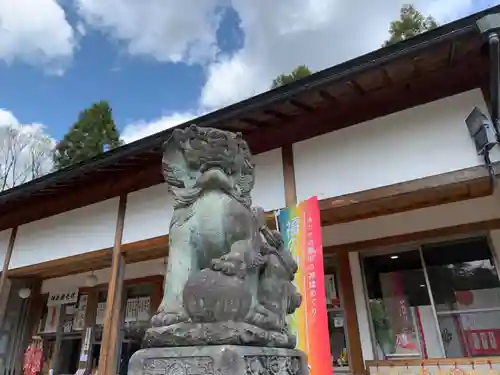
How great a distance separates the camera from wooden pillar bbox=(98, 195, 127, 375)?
5277mm

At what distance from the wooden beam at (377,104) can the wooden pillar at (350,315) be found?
2206mm

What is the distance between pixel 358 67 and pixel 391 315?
374 centimetres

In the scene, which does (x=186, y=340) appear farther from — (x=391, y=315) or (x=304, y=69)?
(x=304, y=69)

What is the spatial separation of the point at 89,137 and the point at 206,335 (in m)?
17.0

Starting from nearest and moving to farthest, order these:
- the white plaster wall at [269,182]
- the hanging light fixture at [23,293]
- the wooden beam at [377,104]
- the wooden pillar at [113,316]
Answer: the wooden beam at [377,104]
the white plaster wall at [269,182]
the wooden pillar at [113,316]
the hanging light fixture at [23,293]

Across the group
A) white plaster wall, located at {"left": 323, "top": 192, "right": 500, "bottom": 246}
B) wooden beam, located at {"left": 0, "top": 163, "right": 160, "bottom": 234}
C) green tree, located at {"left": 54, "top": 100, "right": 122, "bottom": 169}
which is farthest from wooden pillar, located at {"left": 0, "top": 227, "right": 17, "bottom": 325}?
green tree, located at {"left": 54, "top": 100, "right": 122, "bottom": 169}

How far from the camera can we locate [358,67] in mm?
4117

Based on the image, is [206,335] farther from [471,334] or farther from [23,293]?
[23,293]

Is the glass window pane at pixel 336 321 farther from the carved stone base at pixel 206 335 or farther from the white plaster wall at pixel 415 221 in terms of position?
the carved stone base at pixel 206 335

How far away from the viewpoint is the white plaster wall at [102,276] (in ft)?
25.9

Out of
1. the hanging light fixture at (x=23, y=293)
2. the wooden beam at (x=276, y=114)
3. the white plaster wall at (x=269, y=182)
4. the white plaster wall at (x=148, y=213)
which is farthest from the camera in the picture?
the hanging light fixture at (x=23, y=293)

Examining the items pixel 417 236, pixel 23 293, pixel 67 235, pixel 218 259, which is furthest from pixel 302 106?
pixel 23 293

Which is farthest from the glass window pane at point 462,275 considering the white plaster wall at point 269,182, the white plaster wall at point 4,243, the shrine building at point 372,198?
the white plaster wall at point 4,243

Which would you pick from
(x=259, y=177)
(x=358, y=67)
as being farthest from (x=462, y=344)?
(x=358, y=67)
